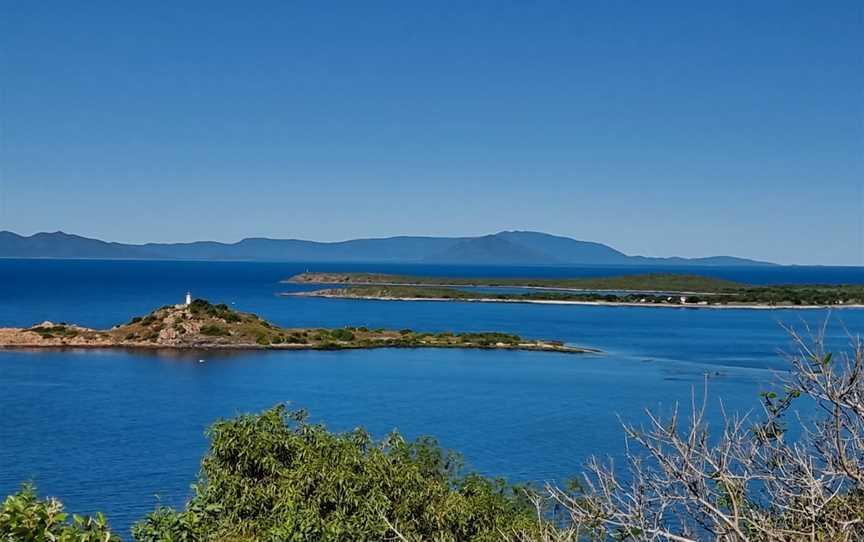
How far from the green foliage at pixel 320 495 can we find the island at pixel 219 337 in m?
44.2

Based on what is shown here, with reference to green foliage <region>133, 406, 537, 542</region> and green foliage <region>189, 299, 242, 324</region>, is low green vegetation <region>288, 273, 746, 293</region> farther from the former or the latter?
→ green foliage <region>133, 406, 537, 542</region>

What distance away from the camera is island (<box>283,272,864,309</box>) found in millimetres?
103812

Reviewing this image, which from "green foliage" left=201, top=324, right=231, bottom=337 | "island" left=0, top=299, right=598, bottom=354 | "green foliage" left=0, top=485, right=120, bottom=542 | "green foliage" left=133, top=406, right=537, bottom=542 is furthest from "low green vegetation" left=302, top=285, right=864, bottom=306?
"green foliage" left=0, top=485, right=120, bottom=542

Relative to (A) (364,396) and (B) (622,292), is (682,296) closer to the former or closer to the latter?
(B) (622,292)

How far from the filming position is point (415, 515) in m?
13.4

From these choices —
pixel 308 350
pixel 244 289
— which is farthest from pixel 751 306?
pixel 244 289

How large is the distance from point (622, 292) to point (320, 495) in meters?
114

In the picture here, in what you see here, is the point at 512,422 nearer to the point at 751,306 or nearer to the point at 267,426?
the point at 267,426

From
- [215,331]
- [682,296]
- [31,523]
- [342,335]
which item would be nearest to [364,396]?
[342,335]

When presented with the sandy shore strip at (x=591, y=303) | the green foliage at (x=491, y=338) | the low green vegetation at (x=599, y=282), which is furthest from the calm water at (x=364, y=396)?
the low green vegetation at (x=599, y=282)

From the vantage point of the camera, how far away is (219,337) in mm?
59094

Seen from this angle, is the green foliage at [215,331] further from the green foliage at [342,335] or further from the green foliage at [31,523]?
the green foliage at [31,523]

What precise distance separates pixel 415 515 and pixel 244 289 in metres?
124

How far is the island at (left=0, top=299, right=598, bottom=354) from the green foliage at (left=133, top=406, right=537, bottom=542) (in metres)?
44.2
